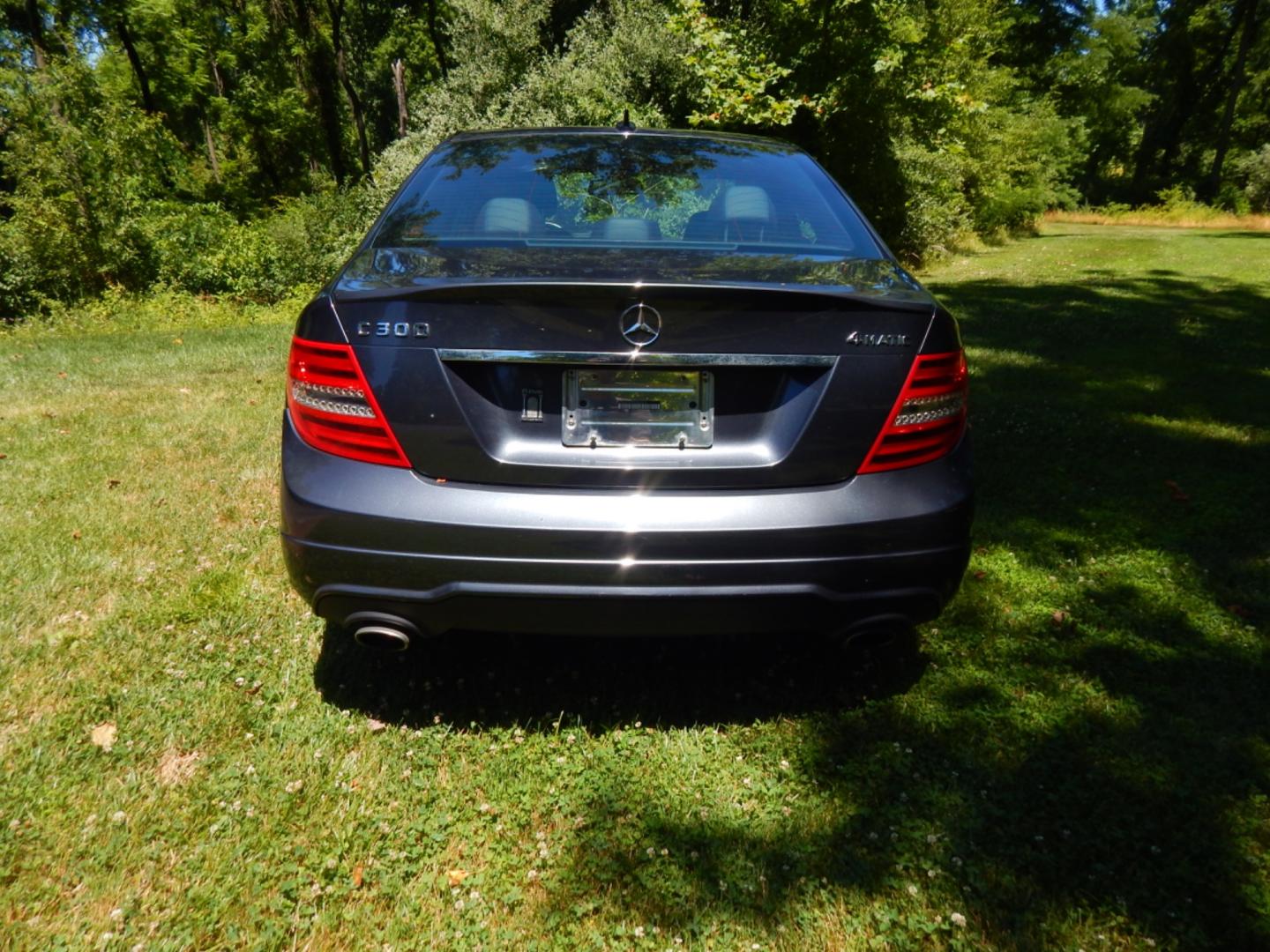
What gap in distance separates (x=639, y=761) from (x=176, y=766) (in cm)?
129

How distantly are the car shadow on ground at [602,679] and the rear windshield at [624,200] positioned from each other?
1289mm

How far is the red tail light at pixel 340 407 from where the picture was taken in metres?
1.95

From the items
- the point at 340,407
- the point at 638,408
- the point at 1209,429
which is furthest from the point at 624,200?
the point at 1209,429

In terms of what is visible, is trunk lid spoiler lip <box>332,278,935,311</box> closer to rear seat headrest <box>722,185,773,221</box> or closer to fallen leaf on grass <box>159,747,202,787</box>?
rear seat headrest <box>722,185,773,221</box>

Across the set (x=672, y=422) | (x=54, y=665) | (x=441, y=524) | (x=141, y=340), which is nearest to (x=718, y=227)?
(x=672, y=422)

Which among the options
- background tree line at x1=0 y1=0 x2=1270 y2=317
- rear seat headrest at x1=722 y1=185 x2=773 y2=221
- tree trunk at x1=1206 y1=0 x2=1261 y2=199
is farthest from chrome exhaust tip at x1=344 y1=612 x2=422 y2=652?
tree trunk at x1=1206 y1=0 x2=1261 y2=199

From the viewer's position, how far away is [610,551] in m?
1.91

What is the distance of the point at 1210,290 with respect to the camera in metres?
10.5

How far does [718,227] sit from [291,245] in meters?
11.4

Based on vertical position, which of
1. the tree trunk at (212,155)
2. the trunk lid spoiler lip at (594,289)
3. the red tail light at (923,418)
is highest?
the trunk lid spoiler lip at (594,289)

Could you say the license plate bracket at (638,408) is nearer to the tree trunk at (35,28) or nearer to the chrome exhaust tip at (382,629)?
the chrome exhaust tip at (382,629)

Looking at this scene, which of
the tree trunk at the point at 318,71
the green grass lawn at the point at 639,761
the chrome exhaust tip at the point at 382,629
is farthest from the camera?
the tree trunk at the point at 318,71

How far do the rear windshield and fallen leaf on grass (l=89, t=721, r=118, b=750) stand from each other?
1627 mm

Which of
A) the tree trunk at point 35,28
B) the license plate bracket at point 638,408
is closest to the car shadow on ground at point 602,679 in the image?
the license plate bracket at point 638,408
